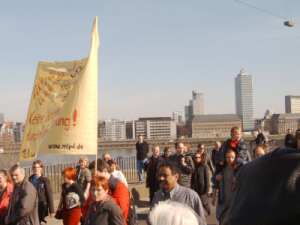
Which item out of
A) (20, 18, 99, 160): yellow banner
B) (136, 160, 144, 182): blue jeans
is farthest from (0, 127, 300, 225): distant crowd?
(136, 160, 144, 182): blue jeans

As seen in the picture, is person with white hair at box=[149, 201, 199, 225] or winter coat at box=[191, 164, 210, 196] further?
winter coat at box=[191, 164, 210, 196]

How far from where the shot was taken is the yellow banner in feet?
23.4

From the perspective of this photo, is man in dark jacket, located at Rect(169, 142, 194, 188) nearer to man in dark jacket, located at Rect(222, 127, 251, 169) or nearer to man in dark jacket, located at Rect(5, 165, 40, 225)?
man in dark jacket, located at Rect(222, 127, 251, 169)

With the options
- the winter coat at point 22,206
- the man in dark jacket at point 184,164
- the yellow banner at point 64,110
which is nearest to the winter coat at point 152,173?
the man in dark jacket at point 184,164

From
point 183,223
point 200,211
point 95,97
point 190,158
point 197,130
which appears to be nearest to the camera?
point 183,223

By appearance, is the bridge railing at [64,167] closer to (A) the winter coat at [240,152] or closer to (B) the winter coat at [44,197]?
(B) the winter coat at [44,197]

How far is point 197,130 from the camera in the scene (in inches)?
6678

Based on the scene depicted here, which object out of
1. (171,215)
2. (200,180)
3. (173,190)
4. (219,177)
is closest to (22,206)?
(173,190)

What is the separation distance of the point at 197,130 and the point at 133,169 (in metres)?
152

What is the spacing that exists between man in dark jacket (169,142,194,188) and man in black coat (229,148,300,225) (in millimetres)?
8924

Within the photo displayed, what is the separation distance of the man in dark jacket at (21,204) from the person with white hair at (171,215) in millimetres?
4964

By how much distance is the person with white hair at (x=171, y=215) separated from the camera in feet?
6.19

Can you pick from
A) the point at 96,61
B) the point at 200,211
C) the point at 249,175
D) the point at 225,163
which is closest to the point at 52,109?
the point at 96,61

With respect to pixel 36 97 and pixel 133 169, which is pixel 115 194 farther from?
pixel 133 169
